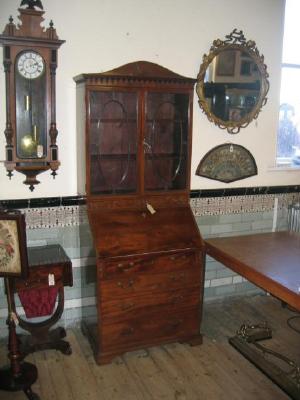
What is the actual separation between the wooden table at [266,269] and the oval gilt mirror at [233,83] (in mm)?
1010

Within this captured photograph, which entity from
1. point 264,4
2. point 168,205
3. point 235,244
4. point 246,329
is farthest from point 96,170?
point 264,4

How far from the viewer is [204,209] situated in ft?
11.5

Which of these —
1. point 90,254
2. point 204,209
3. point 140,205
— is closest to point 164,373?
point 90,254

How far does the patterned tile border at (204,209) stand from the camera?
2.96m

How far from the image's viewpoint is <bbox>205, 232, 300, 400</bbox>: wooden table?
93.1 inches

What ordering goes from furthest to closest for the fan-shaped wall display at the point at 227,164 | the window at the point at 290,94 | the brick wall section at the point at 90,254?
the window at the point at 290,94
the fan-shaped wall display at the point at 227,164
the brick wall section at the point at 90,254

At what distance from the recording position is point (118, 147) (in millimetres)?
2988

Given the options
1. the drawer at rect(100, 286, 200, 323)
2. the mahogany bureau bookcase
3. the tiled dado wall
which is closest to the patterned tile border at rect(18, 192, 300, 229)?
the tiled dado wall

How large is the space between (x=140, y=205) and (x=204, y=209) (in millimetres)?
817

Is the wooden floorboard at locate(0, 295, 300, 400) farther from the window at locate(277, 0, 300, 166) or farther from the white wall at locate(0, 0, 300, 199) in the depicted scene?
the window at locate(277, 0, 300, 166)

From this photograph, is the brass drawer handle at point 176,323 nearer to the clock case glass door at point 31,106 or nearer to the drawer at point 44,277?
the drawer at point 44,277

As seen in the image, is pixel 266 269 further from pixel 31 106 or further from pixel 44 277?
pixel 31 106

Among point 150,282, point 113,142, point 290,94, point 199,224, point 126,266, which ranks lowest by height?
point 150,282

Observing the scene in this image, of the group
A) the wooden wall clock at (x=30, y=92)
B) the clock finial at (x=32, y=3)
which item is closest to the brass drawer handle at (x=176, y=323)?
the wooden wall clock at (x=30, y=92)
